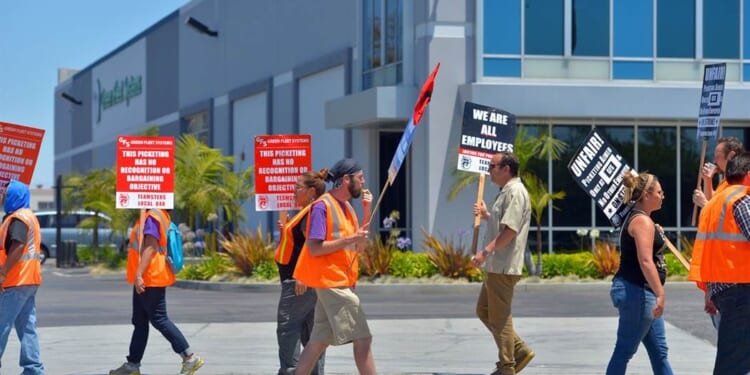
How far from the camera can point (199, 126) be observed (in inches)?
1902

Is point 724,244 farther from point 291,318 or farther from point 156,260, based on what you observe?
point 156,260

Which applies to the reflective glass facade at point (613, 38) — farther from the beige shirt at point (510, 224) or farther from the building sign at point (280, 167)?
the beige shirt at point (510, 224)

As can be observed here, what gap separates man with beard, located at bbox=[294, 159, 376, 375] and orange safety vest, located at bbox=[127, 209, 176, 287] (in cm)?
207

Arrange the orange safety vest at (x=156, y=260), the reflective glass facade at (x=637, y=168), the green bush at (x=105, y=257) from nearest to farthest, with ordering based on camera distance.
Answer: the orange safety vest at (x=156, y=260) < the reflective glass facade at (x=637, y=168) < the green bush at (x=105, y=257)

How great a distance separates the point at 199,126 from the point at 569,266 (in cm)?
2610

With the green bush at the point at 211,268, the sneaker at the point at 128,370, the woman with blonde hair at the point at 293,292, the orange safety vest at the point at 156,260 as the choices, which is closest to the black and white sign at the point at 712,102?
the woman with blonde hair at the point at 293,292

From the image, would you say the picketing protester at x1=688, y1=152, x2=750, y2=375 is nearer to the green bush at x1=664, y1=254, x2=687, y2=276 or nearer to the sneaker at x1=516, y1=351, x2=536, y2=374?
the sneaker at x1=516, y1=351, x2=536, y2=374

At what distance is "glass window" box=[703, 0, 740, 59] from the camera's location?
29250 millimetres

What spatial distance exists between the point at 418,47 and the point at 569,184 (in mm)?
4873

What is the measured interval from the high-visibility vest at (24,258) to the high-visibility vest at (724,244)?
203 inches

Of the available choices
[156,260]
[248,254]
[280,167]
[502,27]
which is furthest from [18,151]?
[502,27]

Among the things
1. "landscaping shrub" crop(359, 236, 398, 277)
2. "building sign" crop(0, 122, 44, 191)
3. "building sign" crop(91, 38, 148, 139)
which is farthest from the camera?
"building sign" crop(91, 38, 148, 139)

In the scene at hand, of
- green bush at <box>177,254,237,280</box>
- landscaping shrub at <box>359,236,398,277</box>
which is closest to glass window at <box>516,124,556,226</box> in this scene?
landscaping shrub at <box>359,236,398,277</box>

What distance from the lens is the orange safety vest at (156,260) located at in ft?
35.3
